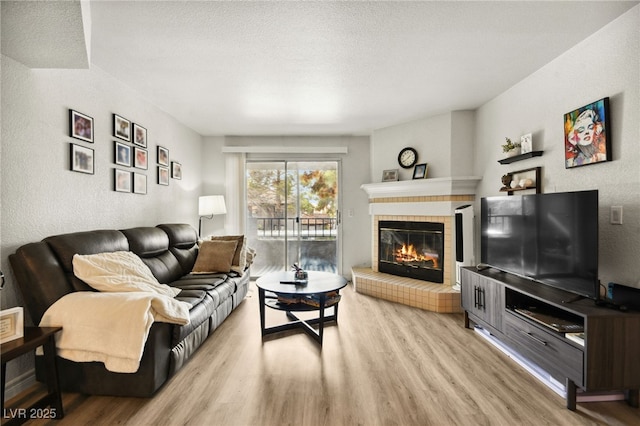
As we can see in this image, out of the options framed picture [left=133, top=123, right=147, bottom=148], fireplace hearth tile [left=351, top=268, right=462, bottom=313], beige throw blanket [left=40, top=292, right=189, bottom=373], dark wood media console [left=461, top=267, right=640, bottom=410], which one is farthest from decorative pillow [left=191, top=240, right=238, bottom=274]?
dark wood media console [left=461, top=267, right=640, bottom=410]

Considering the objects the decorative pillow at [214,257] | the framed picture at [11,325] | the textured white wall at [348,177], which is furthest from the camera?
the textured white wall at [348,177]

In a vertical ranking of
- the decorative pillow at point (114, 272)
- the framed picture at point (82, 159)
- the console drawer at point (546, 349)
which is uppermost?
the framed picture at point (82, 159)

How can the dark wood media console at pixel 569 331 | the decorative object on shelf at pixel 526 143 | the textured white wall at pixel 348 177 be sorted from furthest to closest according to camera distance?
the textured white wall at pixel 348 177 < the decorative object on shelf at pixel 526 143 < the dark wood media console at pixel 569 331

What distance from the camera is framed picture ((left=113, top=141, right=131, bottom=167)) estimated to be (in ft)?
9.39

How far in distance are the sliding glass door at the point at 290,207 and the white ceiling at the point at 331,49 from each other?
149 centimetres

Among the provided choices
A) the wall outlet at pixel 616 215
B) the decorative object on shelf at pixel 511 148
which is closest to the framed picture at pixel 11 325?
the wall outlet at pixel 616 215

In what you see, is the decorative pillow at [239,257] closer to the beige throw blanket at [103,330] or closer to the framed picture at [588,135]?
the beige throw blanket at [103,330]

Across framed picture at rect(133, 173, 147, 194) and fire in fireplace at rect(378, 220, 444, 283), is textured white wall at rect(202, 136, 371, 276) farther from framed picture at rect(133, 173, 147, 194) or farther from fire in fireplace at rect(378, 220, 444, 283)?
framed picture at rect(133, 173, 147, 194)

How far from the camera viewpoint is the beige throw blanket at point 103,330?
1733mm

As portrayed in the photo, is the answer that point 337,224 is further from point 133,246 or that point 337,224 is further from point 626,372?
point 626,372

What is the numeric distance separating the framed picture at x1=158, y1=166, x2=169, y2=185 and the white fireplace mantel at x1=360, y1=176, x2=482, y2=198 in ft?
8.94

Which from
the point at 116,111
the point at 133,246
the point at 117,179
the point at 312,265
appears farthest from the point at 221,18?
the point at 312,265

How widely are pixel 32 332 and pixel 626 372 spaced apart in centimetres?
334

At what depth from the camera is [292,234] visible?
501cm
